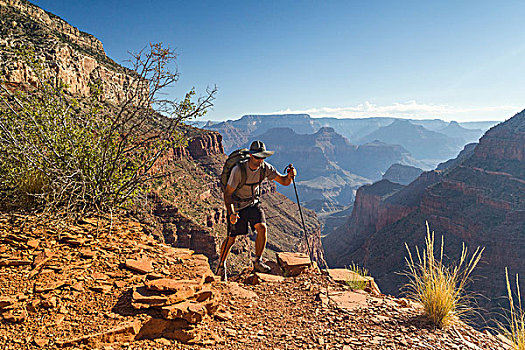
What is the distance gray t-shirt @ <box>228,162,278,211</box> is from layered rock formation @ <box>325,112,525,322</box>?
1476 inches

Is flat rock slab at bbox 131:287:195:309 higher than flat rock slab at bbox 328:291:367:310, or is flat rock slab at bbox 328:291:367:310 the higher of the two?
flat rock slab at bbox 131:287:195:309

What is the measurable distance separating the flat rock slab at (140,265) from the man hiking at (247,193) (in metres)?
1.66

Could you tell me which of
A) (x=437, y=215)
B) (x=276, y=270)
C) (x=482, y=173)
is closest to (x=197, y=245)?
(x=276, y=270)

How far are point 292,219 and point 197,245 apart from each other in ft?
116

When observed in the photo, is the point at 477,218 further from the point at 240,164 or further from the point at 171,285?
the point at 171,285

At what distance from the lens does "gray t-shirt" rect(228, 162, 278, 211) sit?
4.99 m

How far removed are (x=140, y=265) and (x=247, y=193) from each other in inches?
90.3

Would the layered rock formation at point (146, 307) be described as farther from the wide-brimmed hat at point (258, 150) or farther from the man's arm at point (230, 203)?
the wide-brimmed hat at point (258, 150)

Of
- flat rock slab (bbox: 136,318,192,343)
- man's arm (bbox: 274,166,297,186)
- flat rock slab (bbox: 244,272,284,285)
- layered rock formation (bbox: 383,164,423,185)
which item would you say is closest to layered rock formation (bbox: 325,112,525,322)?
flat rock slab (bbox: 244,272,284,285)

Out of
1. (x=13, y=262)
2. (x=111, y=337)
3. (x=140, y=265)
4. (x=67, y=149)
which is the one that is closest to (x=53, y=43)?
(x=67, y=149)

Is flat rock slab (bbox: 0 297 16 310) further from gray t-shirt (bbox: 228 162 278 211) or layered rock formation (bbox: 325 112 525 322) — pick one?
layered rock formation (bbox: 325 112 525 322)

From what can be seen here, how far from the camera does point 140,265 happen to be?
138 inches

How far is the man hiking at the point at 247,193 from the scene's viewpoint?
4.99m

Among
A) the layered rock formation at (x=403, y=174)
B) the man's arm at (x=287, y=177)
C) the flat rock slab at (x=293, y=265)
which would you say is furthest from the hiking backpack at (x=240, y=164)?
the layered rock formation at (x=403, y=174)
